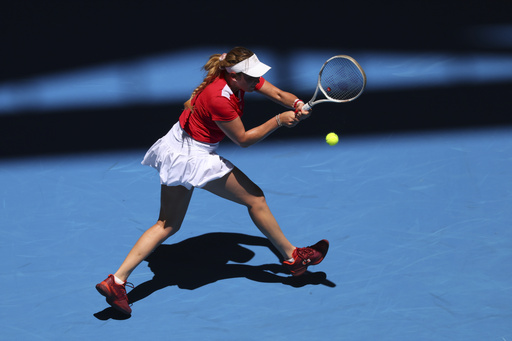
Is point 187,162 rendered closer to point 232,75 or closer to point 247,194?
point 247,194

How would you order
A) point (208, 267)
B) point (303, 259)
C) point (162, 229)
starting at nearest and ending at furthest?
1. point (162, 229)
2. point (303, 259)
3. point (208, 267)

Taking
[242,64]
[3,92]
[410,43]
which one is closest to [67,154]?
[3,92]

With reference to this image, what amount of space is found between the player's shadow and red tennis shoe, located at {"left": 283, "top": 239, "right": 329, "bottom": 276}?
0.36ft

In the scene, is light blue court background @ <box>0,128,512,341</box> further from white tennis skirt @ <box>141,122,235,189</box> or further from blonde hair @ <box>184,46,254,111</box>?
blonde hair @ <box>184,46,254,111</box>

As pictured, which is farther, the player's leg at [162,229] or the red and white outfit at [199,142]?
the player's leg at [162,229]

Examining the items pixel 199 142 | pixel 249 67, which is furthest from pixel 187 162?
pixel 249 67

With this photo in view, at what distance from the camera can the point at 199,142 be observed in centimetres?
491

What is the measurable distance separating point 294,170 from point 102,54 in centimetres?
260

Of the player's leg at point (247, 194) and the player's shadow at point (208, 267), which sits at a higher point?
the player's leg at point (247, 194)

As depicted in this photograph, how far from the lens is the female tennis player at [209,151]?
15.4 feet

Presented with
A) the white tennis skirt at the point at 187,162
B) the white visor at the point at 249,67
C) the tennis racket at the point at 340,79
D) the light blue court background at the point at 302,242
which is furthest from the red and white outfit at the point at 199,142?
the light blue court background at the point at 302,242

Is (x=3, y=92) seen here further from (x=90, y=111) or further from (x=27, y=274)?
(x=27, y=274)

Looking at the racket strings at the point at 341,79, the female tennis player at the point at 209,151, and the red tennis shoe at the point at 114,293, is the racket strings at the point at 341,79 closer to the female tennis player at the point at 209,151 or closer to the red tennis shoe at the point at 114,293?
the female tennis player at the point at 209,151

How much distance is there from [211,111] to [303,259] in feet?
3.86
